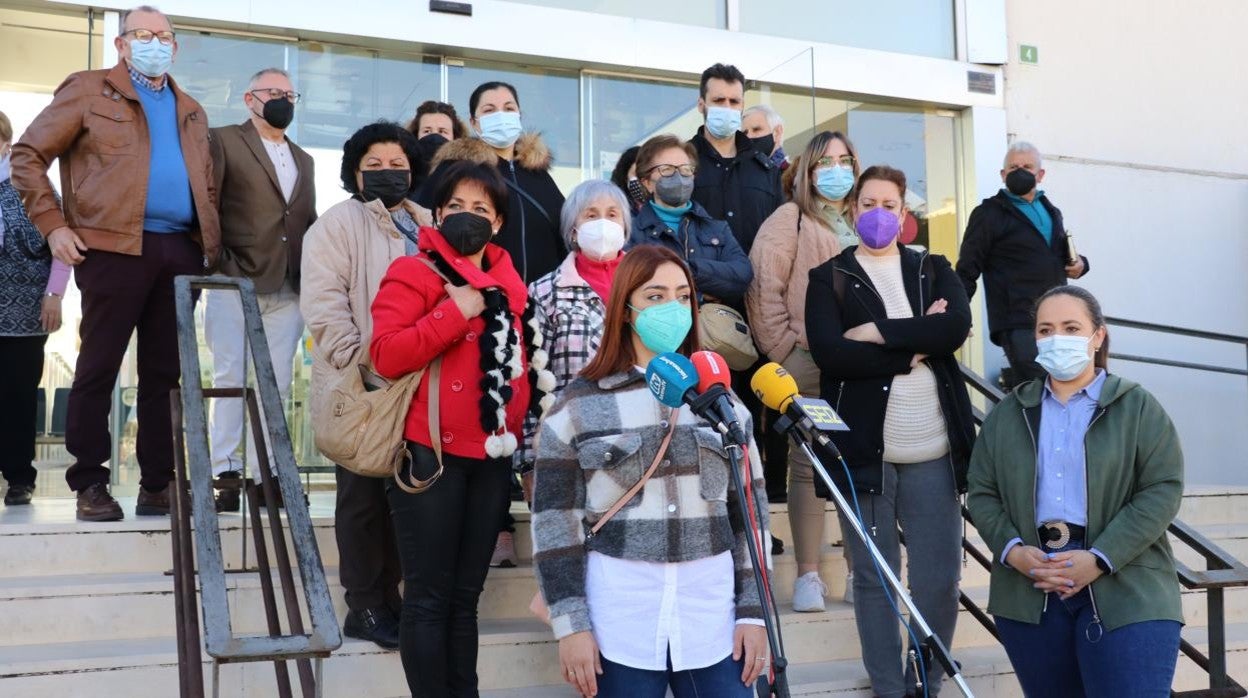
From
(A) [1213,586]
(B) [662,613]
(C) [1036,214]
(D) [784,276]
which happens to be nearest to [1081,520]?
(A) [1213,586]

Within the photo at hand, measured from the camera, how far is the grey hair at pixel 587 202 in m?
5.00

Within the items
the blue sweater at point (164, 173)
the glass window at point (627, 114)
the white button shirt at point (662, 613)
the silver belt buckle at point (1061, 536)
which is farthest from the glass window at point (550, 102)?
the white button shirt at point (662, 613)

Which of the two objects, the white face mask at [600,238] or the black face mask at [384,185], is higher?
the black face mask at [384,185]

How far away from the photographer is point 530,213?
5441mm

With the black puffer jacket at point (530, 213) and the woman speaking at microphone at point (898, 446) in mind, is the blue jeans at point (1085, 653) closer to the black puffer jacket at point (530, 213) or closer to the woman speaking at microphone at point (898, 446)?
the woman speaking at microphone at point (898, 446)

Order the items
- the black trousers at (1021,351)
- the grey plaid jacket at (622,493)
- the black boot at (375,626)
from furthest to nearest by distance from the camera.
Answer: the black trousers at (1021,351) < the black boot at (375,626) < the grey plaid jacket at (622,493)

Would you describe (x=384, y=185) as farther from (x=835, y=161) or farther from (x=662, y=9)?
(x=662, y=9)

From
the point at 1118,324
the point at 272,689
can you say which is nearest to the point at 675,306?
the point at 272,689

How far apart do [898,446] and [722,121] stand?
211 centimetres

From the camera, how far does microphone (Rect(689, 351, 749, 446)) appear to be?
2779mm

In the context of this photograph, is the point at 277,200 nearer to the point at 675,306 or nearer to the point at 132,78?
the point at 132,78

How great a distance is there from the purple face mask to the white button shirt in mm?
1921

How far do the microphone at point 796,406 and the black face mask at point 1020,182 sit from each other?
4647 mm

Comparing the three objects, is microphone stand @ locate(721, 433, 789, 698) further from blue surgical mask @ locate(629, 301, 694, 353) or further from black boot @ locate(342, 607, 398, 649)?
black boot @ locate(342, 607, 398, 649)
